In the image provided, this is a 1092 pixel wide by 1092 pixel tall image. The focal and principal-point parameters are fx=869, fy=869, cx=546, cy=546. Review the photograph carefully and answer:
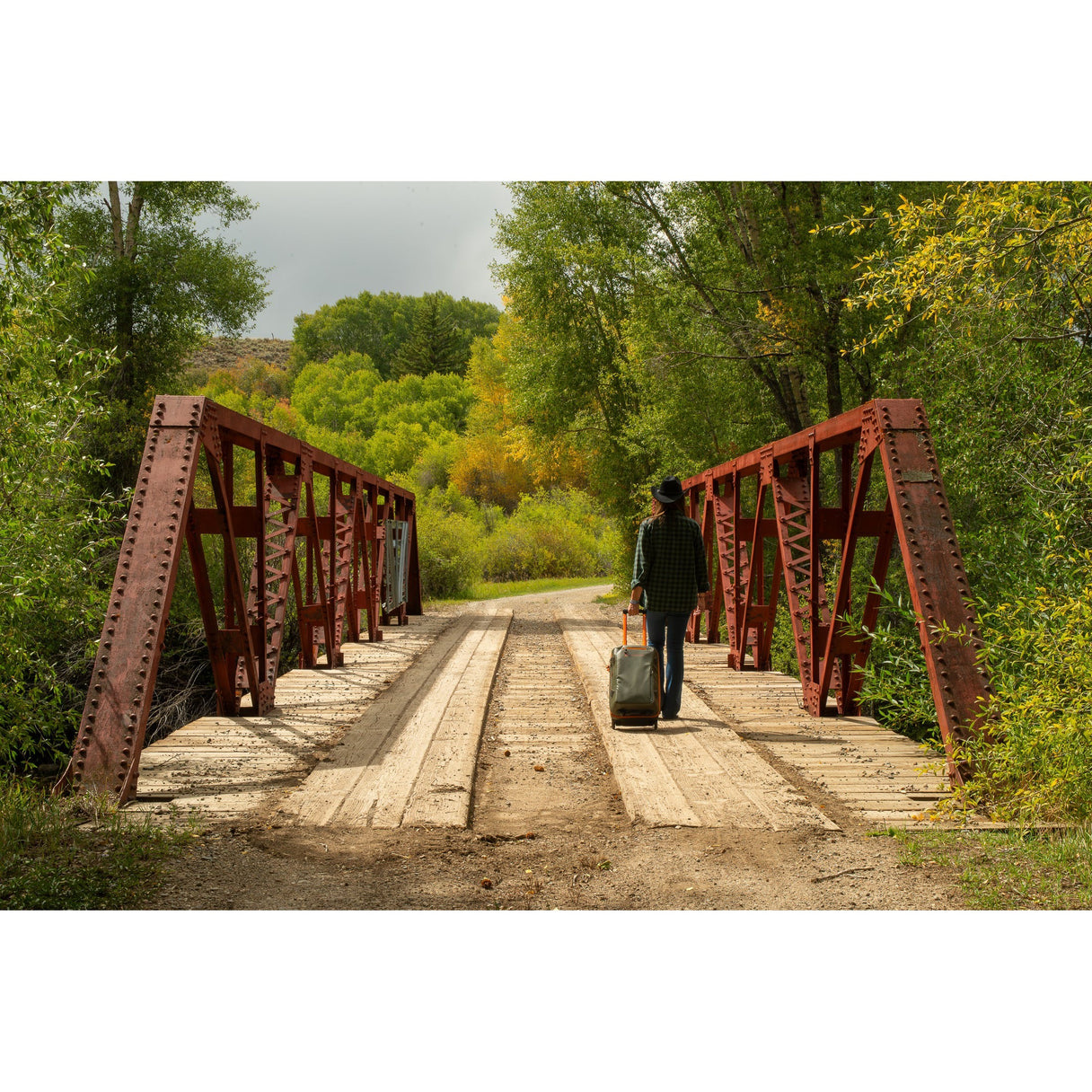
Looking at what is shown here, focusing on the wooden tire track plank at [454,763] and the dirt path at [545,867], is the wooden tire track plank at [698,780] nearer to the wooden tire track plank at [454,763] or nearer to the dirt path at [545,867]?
the dirt path at [545,867]

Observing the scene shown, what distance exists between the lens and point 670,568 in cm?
672

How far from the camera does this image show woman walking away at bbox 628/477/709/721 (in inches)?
265

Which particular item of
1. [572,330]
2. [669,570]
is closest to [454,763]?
[669,570]

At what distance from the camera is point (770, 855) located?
Answer: 4.04 metres

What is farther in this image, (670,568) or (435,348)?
(435,348)

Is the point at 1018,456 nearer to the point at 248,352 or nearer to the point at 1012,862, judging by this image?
the point at 1012,862

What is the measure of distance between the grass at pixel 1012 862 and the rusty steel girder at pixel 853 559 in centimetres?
57

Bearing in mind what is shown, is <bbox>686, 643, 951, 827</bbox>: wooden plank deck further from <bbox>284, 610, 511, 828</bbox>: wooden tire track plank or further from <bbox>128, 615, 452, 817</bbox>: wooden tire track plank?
<bbox>128, 615, 452, 817</bbox>: wooden tire track plank

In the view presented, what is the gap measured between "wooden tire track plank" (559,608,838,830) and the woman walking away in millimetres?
674

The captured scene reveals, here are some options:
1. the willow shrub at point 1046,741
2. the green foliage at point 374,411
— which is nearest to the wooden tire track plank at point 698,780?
the willow shrub at point 1046,741

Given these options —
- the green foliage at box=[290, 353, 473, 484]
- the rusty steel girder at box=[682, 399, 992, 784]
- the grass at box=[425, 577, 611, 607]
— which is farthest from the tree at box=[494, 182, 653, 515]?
the green foliage at box=[290, 353, 473, 484]

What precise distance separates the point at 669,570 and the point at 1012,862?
131 inches

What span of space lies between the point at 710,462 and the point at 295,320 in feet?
208

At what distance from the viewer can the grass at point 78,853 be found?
3.56m
